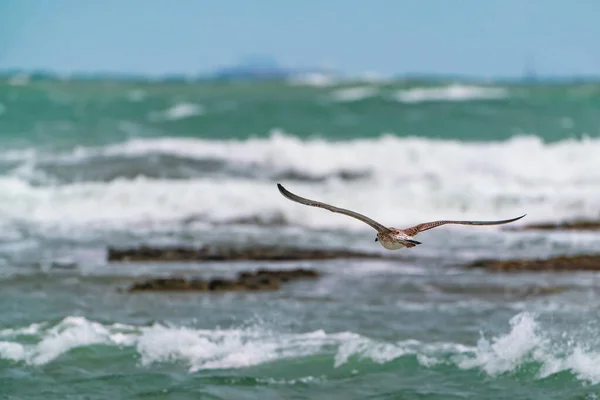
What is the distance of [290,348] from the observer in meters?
11.8

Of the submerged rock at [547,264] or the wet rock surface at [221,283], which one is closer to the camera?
the wet rock surface at [221,283]

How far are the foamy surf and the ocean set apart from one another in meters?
0.03

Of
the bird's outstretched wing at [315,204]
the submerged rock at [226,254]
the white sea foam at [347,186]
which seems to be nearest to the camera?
the bird's outstretched wing at [315,204]

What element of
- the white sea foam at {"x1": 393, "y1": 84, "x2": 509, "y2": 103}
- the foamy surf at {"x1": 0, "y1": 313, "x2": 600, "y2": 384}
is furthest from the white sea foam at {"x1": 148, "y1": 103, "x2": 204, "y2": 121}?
the foamy surf at {"x1": 0, "y1": 313, "x2": 600, "y2": 384}

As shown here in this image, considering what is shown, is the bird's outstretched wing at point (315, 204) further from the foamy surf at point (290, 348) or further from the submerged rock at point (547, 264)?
the submerged rock at point (547, 264)

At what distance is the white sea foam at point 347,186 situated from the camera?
74.9ft

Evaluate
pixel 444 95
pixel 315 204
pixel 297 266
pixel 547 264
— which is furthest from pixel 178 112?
pixel 315 204

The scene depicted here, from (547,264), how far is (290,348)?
5861mm

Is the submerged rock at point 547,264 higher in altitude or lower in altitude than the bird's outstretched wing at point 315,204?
lower

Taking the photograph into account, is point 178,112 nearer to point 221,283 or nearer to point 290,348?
point 221,283

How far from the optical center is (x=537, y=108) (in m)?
49.2

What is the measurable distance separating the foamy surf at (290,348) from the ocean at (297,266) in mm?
28

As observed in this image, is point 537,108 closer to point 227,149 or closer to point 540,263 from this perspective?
point 227,149

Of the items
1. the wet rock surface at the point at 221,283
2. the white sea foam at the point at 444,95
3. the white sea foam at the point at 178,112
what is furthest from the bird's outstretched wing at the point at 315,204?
the white sea foam at the point at 444,95
